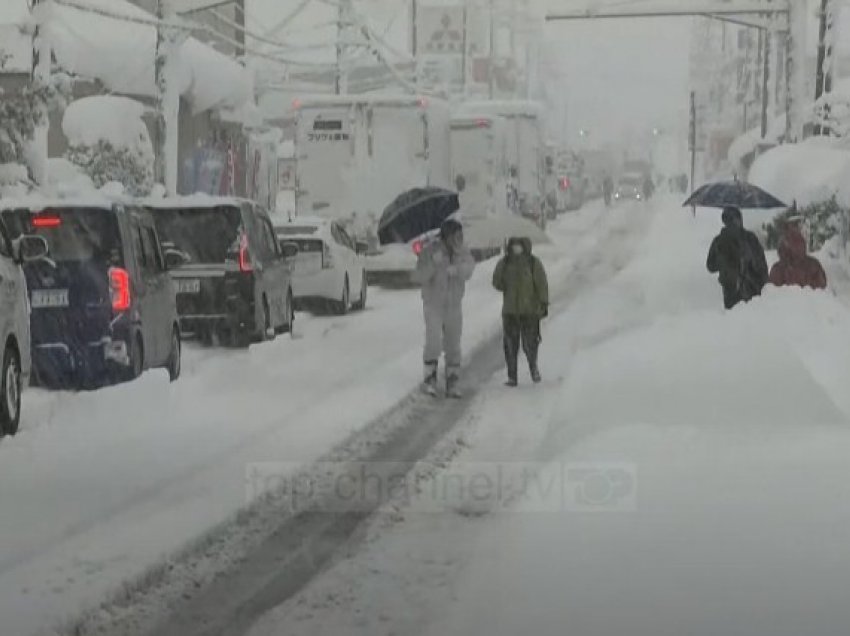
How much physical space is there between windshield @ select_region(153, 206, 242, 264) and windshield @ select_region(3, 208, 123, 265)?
14.3ft

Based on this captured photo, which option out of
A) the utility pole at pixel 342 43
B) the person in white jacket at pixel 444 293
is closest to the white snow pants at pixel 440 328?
the person in white jacket at pixel 444 293

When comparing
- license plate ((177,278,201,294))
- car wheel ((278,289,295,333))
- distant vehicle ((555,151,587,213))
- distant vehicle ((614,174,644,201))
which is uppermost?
license plate ((177,278,201,294))

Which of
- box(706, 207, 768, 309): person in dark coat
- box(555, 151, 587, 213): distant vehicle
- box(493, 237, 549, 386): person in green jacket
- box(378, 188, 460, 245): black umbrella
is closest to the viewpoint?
box(493, 237, 549, 386): person in green jacket

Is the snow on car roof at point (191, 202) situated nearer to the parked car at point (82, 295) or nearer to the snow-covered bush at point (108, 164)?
the parked car at point (82, 295)

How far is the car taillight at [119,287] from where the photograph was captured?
1499 cm

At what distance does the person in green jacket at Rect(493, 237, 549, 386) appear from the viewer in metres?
16.6

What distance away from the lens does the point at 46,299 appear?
1499 cm

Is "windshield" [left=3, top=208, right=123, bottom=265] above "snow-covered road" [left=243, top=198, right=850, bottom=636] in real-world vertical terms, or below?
above

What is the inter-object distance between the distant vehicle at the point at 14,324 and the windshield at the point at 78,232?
1.00m

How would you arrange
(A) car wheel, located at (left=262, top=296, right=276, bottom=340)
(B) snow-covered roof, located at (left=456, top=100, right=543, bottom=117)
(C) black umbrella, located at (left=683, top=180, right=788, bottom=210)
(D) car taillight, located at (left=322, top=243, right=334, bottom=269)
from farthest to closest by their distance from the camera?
(B) snow-covered roof, located at (left=456, top=100, right=543, bottom=117), (D) car taillight, located at (left=322, top=243, right=334, bottom=269), (C) black umbrella, located at (left=683, top=180, right=788, bottom=210), (A) car wheel, located at (left=262, top=296, right=276, bottom=340)

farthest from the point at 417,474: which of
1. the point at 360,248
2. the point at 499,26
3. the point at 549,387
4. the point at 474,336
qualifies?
the point at 499,26

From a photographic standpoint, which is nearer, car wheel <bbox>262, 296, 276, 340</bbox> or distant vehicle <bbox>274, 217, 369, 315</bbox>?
car wheel <bbox>262, 296, 276, 340</bbox>

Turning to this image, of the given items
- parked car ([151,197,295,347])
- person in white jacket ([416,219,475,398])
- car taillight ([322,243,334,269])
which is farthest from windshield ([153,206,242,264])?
car taillight ([322,243,334,269])

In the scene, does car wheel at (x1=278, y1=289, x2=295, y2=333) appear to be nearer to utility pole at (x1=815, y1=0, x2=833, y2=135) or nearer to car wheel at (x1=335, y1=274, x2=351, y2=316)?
car wheel at (x1=335, y1=274, x2=351, y2=316)
